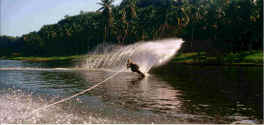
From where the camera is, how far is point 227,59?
8156cm

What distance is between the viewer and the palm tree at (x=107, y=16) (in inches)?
4562

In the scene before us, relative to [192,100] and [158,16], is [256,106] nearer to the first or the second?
[192,100]

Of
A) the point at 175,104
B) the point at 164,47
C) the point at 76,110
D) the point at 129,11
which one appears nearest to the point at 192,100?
the point at 175,104

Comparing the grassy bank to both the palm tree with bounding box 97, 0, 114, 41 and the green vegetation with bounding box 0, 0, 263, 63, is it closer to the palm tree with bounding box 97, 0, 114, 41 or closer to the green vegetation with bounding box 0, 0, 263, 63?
the green vegetation with bounding box 0, 0, 263, 63

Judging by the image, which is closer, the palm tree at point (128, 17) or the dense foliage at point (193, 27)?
the dense foliage at point (193, 27)

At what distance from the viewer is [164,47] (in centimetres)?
3738

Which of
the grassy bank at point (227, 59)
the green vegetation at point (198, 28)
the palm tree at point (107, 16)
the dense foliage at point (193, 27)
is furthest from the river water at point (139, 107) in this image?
the palm tree at point (107, 16)

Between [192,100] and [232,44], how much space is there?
72.9 metres

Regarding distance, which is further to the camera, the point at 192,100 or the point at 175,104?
the point at 192,100

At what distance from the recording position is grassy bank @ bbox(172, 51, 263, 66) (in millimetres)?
76000

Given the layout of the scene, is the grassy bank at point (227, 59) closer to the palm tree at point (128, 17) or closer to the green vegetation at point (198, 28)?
the green vegetation at point (198, 28)

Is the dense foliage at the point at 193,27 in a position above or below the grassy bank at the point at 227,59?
above

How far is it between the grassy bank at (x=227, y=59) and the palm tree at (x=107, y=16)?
37755 millimetres

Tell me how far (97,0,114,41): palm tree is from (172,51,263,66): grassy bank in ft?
124
